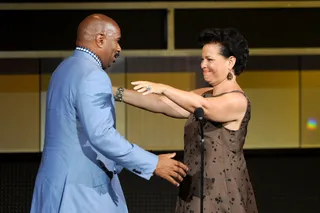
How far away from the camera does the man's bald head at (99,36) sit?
355 cm

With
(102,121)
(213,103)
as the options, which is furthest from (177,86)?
(102,121)

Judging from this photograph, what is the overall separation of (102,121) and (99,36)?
48cm

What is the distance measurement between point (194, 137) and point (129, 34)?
4.77 metres

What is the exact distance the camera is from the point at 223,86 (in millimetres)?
4113

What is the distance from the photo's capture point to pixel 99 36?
355 centimetres

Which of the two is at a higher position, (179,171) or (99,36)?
(99,36)

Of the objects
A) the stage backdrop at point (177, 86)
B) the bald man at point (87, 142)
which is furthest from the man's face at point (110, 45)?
the stage backdrop at point (177, 86)

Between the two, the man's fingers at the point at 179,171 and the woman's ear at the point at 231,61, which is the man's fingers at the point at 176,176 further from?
the woman's ear at the point at 231,61

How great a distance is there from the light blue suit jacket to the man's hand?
4cm

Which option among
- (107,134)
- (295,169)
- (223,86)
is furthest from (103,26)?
(295,169)

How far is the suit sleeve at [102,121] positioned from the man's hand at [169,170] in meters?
0.09

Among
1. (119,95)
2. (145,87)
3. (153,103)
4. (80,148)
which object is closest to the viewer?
(80,148)

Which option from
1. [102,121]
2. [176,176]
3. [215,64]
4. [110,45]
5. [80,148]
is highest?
[110,45]

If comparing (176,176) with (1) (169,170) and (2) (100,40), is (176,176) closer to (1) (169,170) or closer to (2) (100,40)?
(1) (169,170)
